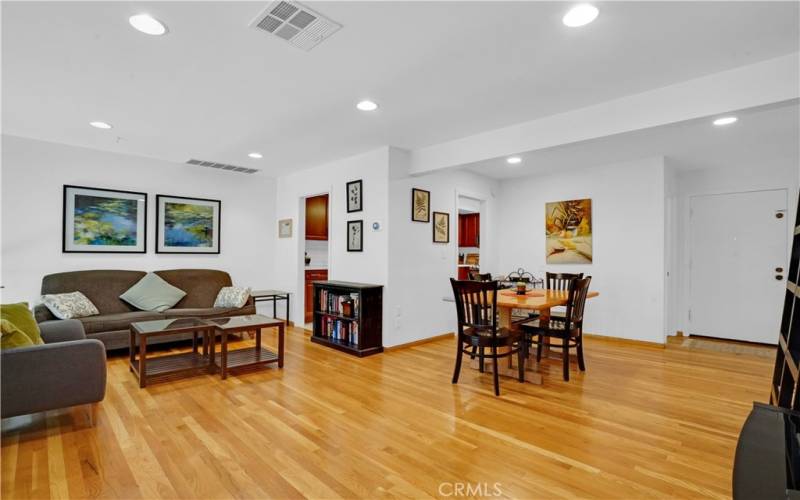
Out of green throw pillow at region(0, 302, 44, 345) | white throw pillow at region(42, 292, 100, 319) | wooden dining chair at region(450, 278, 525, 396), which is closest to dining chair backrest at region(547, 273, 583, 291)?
wooden dining chair at region(450, 278, 525, 396)

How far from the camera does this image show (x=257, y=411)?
2.85m

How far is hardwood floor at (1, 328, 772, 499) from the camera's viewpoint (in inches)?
77.2

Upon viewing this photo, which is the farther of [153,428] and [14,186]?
[14,186]

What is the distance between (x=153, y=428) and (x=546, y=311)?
342cm

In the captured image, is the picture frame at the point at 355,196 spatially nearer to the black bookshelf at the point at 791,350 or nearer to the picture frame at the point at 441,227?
the picture frame at the point at 441,227

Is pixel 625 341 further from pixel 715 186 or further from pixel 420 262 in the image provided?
pixel 420 262

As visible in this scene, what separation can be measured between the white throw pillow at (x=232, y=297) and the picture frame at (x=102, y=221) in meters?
1.19

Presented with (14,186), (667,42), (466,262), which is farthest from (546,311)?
(14,186)

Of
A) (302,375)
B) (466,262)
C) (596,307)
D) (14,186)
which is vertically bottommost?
(302,375)

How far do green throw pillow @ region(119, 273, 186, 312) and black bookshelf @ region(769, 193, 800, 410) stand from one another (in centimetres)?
550

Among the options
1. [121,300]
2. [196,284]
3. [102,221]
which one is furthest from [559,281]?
[102,221]

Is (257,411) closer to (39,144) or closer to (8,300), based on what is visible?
(8,300)

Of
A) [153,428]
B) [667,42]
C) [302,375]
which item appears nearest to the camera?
[667,42]

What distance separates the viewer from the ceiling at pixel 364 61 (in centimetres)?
213
